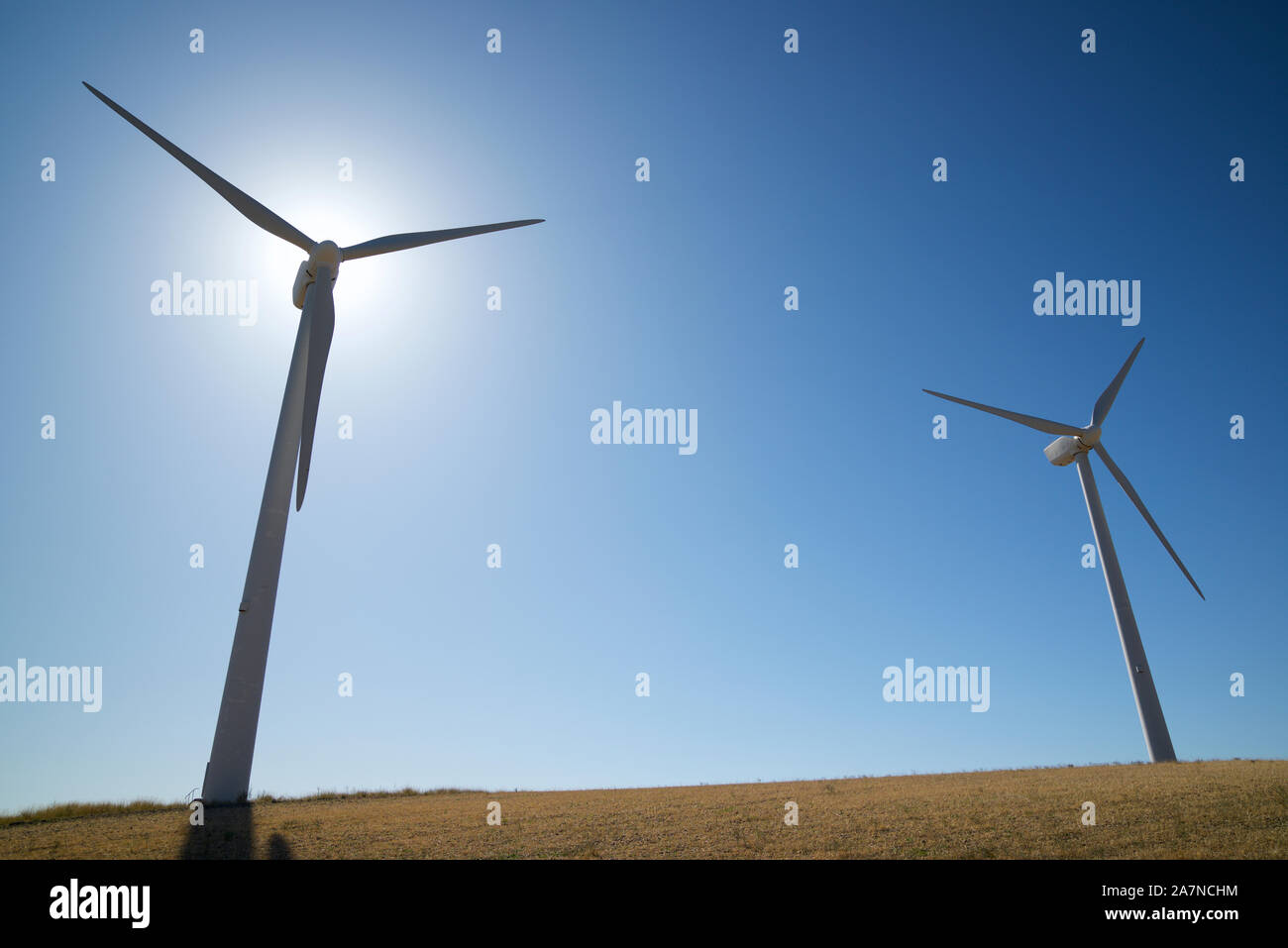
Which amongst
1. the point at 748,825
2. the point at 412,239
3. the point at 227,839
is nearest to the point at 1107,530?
the point at 748,825

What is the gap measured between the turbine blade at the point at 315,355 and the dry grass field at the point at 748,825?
37.2 ft

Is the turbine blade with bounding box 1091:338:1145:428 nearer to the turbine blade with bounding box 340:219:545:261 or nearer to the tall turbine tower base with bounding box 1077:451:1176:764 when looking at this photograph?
the tall turbine tower base with bounding box 1077:451:1176:764

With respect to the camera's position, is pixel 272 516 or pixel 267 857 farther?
pixel 272 516

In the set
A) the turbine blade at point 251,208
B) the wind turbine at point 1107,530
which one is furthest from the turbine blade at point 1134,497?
the turbine blade at point 251,208

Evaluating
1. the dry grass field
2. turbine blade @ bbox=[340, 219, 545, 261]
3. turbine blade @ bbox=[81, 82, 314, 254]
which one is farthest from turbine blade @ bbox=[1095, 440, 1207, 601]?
turbine blade @ bbox=[81, 82, 314, 254]

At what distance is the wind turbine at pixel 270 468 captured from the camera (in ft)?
86.3

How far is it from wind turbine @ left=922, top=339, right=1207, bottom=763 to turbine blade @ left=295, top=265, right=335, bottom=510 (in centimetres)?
3602

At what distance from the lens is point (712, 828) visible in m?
20.0

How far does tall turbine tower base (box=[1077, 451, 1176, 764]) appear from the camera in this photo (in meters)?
40.1

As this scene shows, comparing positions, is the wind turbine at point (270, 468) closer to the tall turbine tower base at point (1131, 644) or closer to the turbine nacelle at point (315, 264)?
the turbine nacelle at point (315, 264)
